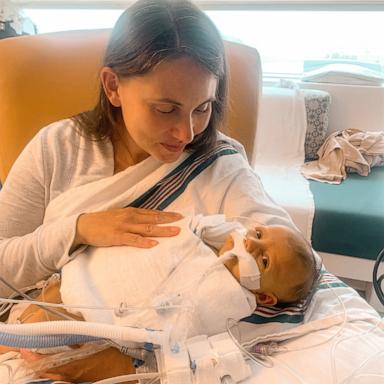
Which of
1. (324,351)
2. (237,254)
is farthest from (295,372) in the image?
(237,254)

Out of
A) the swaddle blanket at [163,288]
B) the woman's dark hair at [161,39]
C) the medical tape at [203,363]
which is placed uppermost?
the woman's dark hair at [161,39]

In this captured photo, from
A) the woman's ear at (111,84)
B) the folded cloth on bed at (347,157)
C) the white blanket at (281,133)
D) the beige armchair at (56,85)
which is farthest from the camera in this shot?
the white blanket at (281,133)

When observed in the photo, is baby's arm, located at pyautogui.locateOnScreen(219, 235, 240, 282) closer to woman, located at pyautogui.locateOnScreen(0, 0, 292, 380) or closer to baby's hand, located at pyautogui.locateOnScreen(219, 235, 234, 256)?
baby's hand, located at pyautogui.locateOnScreen(219, 235, 234, 256)

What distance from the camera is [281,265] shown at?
81 centimetres

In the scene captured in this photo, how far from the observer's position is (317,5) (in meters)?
2.68

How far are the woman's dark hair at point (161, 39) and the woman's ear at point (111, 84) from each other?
17 millimetres

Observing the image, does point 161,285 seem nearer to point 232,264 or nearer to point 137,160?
point 232,264

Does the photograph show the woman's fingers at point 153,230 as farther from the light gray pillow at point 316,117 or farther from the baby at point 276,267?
the light gray pillow at point 316,117

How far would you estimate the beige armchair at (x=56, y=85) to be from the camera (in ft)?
4.16

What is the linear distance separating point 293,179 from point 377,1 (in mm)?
1132

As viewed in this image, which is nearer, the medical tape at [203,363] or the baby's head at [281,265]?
the medical tape at [203,363]

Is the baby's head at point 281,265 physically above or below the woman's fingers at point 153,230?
below

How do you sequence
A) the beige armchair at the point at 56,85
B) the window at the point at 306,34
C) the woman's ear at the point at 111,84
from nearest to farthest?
the woman's ear at the point at 111,84, the beige armchair at the point at 56,85, the window at the point at 306,34

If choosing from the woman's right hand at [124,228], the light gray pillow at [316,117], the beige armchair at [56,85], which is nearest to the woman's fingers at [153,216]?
the woman's right hand at [124,228]
